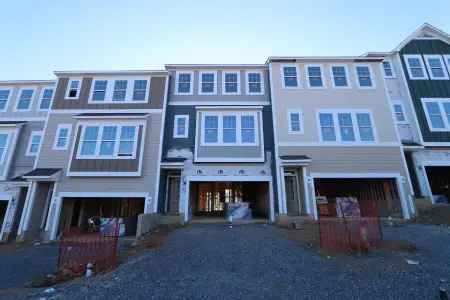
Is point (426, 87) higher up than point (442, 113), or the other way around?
point (426, 87)

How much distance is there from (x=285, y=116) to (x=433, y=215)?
940 centimetres

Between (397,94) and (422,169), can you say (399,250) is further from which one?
(397,94)

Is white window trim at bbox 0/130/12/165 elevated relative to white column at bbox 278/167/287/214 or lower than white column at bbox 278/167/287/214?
elevated

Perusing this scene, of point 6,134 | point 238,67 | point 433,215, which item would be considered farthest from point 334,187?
point 6,134

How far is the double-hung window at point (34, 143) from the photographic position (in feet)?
44.4

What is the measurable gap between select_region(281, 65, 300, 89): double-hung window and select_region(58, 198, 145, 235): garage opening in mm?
13353

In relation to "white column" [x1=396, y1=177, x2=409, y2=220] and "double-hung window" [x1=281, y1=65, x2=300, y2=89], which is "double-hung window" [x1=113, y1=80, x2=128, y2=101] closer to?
"double-hung window" [x1=281, y1=65, x2=300, y2=89]

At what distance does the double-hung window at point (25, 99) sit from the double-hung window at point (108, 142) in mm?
6313

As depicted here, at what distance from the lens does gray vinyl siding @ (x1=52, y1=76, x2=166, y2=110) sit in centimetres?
1328

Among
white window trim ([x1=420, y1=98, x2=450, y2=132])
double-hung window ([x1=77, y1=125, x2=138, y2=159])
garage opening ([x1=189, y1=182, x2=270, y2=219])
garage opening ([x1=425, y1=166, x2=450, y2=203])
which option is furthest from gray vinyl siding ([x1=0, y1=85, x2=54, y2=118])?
garage opening ([x1=425, y1=166, x2=450, y2=203])

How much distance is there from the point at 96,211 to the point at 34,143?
6044 mm

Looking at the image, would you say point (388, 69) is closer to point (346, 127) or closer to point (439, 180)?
point (346, 127)

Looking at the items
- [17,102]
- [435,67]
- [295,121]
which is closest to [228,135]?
[295,121]

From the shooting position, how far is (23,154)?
13.4 meters
